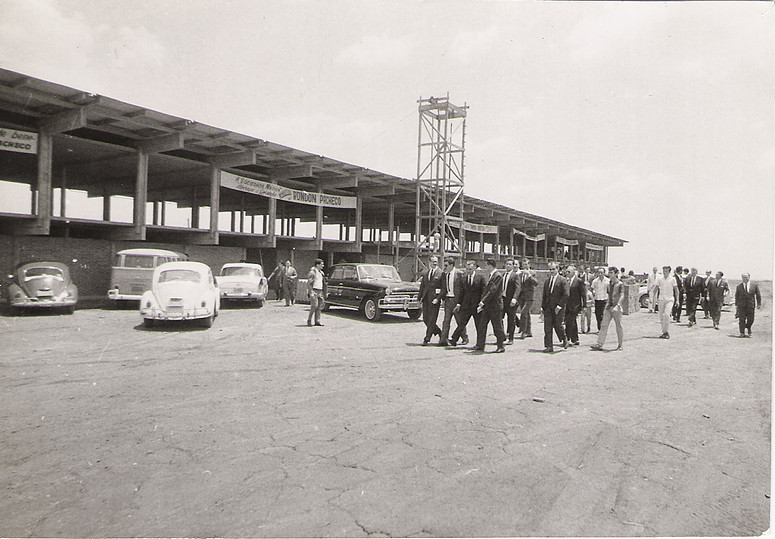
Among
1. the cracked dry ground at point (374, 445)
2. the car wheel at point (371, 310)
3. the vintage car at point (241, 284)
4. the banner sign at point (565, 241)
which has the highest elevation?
the banner sign at point (565, 241)

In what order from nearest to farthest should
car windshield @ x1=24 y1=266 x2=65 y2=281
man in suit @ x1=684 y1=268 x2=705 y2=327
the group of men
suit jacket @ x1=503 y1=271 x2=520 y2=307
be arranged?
suit jacket @ x1=503 y1=271 x2=520 y2=307 < the group of men < car windshield @ x1=24 y1=266 x2=65 y2=281 < man in suit @ x1=684 y1=268 x2=705 y2=327

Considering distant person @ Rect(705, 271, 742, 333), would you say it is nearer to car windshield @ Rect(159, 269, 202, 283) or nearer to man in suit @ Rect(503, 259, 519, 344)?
man in suit @ Rect(503, 259, 519, 344)

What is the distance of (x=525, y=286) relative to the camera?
11.4 metres

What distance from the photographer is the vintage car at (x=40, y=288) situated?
1275cm

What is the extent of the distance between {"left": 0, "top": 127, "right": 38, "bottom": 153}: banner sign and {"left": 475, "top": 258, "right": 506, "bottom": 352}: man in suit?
530 inches

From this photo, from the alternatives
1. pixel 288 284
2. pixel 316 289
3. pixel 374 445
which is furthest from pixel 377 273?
pixel 374 445

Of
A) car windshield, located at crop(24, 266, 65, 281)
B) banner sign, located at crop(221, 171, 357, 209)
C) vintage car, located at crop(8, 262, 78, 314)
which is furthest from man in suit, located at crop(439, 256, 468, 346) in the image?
banner sign, located at crop(221, 171, 357, 209)

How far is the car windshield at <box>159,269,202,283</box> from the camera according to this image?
11.9 metres

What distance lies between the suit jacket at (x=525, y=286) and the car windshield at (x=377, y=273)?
474 centimetres

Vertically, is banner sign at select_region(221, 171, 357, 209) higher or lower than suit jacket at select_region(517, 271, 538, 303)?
higher

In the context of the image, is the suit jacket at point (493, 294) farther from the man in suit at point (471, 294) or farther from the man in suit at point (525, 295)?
the man in suit at point (525, 295)

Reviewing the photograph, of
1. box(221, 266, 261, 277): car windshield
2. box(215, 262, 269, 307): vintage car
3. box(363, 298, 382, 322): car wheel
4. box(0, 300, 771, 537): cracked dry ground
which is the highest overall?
box(221, 266, 261, 277): car windshield

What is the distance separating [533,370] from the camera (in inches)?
304

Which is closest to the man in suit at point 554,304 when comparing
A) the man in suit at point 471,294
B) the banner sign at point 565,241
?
the man in suit at point 471,294
